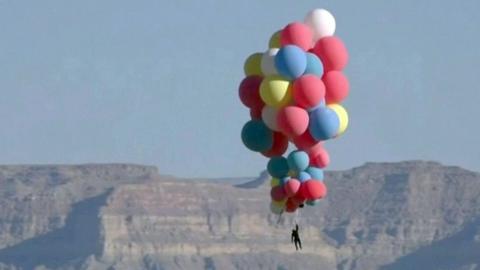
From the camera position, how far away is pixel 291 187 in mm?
71125

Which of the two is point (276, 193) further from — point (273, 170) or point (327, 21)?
point (327, 21)

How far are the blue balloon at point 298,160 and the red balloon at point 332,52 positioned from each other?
2.63 meters

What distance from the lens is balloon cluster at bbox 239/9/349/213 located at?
227 ft

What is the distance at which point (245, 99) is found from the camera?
70875mm

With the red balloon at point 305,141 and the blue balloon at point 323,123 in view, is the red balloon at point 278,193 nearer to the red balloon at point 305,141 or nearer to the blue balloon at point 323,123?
the red balloon at point 305,141

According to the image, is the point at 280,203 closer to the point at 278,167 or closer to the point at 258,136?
the point at 278,167

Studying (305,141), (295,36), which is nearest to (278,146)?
(305,141)

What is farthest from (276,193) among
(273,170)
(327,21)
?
(327,21)

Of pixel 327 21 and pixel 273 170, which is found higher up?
pixel 327 21

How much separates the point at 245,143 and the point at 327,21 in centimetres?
432

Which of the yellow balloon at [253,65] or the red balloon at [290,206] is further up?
the yellow balloon at [253,65]

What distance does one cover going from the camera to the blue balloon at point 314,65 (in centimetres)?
6925

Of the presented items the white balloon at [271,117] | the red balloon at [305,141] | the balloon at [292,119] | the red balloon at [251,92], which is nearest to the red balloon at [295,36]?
the red balloon at [251,92]

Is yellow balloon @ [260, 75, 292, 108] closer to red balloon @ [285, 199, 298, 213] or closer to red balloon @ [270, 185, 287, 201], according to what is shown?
red balloon @ [270, 185, 287, 201]
